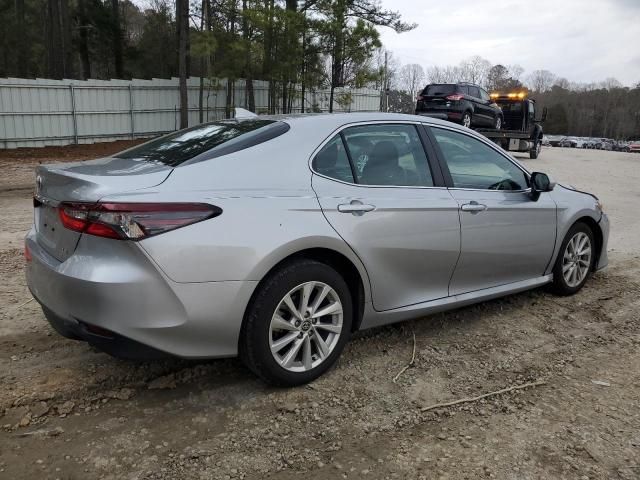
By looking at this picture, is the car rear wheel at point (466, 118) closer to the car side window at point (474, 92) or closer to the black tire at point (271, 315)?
the car side window at point (474, 92)

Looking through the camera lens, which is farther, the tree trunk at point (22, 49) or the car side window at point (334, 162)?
the tree trunk at point (22, 49)

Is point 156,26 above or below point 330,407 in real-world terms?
above

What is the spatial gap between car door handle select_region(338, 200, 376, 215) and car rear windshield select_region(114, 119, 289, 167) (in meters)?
0.58

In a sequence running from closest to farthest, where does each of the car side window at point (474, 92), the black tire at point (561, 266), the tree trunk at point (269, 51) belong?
the black tire at point (561, 266), the car side window at point (474, 92), the tree trunk at point (269, 51)

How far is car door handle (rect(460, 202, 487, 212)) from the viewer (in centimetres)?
384

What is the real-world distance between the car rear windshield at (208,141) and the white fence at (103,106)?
17.9 m

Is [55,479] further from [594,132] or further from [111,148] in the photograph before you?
[594,132]

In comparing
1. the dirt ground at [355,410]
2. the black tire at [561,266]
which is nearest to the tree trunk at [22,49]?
the dirt ground at [355,410]

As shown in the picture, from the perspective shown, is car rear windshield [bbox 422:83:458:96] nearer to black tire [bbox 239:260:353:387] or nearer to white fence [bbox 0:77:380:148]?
white fence [bbox 0:77:380:148]

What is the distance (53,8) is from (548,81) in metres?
118

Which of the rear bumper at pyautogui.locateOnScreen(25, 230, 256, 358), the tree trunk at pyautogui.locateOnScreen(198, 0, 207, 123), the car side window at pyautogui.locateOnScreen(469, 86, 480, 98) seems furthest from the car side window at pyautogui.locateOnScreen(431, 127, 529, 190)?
the tree trunk at pyautogui.locateOnScreen(198, 0, 207, 123)

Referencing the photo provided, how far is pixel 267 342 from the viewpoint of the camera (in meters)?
2.96

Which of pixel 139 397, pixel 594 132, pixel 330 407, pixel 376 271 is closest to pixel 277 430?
pixel 330 407

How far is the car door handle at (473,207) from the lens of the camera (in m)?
3.84
